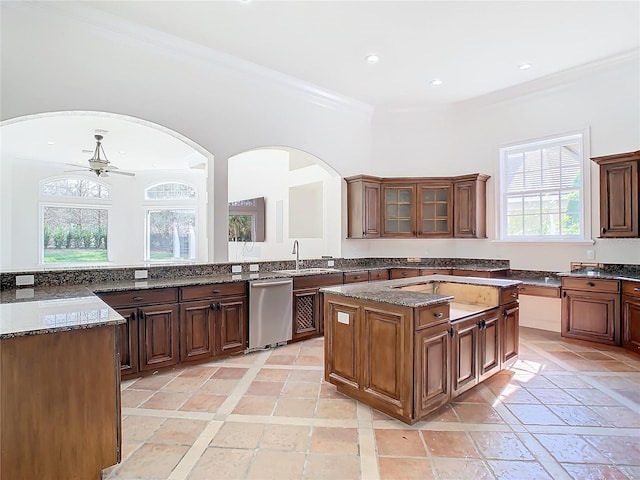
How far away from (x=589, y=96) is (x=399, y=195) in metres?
2.74

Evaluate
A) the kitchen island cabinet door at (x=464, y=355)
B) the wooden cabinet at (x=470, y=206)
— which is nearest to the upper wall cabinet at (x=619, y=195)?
the wooden cabinet at (x=470, y=206)

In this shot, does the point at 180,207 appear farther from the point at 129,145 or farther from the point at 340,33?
the point at 340,33

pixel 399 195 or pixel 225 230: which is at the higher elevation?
pixel 399 195

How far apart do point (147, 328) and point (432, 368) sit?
96.7 inches

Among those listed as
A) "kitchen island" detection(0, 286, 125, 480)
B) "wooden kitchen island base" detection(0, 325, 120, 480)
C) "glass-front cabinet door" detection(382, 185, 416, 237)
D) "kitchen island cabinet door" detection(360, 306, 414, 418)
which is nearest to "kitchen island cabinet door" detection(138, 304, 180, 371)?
"kitchen island" detection(0, 286, 125, 480)

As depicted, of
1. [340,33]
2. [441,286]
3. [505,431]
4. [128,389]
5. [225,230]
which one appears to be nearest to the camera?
[505,431]

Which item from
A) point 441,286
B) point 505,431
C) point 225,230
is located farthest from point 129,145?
point 505,431

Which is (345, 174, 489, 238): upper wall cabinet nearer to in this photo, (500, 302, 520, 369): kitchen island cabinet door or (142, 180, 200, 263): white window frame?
(500, 302, 520, 369): kitchen island cabinet door

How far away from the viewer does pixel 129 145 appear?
22.0 feet

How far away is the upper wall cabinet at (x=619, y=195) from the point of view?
13.1 ft

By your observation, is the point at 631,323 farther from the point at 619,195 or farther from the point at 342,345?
the point at 342,345

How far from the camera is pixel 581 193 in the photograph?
4.67m

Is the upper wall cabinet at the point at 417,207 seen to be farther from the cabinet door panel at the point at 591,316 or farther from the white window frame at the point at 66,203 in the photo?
the white window frame at the point at 66,203

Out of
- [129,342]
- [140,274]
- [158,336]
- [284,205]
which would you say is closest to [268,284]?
[158,336]
